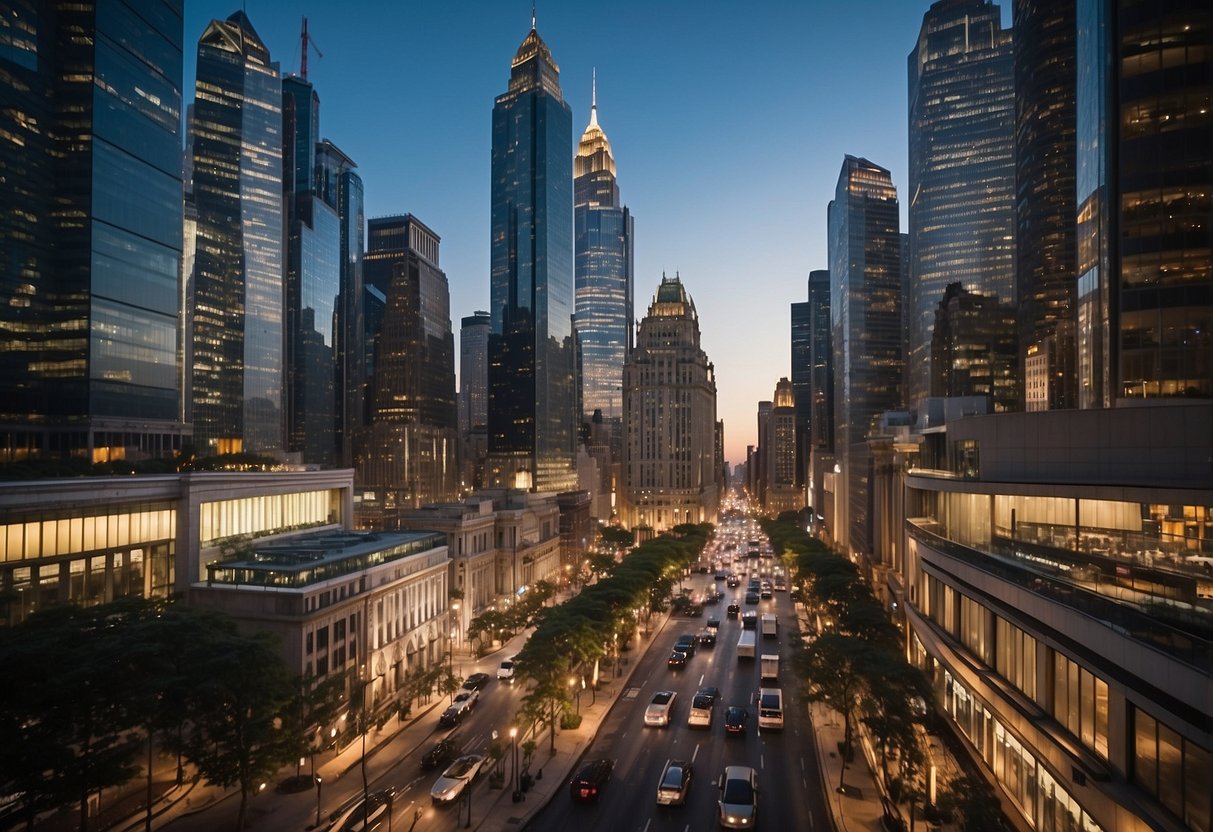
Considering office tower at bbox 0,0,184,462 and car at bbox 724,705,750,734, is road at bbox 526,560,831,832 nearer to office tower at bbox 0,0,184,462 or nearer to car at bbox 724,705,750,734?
car at bbox 724,705,750,734

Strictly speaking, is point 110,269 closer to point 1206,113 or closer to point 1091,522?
point 1091,522

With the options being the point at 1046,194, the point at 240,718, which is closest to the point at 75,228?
the point at 240,718

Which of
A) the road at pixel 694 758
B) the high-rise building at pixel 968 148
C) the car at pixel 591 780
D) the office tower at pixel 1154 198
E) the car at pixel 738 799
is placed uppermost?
the high-rise building at pixel 968 148

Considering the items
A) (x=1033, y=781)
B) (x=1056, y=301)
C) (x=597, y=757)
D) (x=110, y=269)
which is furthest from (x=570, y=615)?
(x=1056, y=301)

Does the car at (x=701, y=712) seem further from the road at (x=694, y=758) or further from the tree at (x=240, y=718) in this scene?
the tree at (x=240, y=718)

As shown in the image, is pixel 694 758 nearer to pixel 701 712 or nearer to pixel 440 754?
pixel 701 712

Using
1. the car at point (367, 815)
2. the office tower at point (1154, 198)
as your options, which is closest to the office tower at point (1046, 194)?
the office tower at point (1154, 198)
